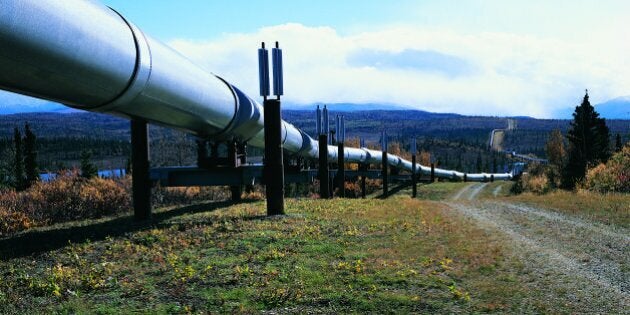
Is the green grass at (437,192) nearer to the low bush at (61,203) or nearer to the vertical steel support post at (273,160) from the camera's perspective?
the low bush at (61,203)

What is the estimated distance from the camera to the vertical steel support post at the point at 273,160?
1595 centimetres

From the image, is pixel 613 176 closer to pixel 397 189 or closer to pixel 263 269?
pixel 263 269

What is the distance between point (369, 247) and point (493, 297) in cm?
363

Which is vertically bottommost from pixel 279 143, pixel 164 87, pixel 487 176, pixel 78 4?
pixel 487 176

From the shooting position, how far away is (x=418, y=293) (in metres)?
7.77

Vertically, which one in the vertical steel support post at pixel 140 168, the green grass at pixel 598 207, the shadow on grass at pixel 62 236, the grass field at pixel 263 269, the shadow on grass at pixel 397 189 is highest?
the vertical steel support post at pixel 140 168

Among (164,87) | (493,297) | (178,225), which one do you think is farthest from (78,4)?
(493,297)

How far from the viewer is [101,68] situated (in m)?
9.51

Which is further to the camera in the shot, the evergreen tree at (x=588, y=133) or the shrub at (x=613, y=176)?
the evergreen tree at (x=588, y=133)

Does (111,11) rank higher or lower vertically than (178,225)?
higher

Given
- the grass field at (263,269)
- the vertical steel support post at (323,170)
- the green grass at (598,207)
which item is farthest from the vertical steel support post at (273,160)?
the vertical steel support post at (323,170)

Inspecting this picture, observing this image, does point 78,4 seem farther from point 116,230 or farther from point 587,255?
point 587,255

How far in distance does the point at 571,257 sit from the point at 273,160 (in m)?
8.47

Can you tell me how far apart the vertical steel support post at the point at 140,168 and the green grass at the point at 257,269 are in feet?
2.54
